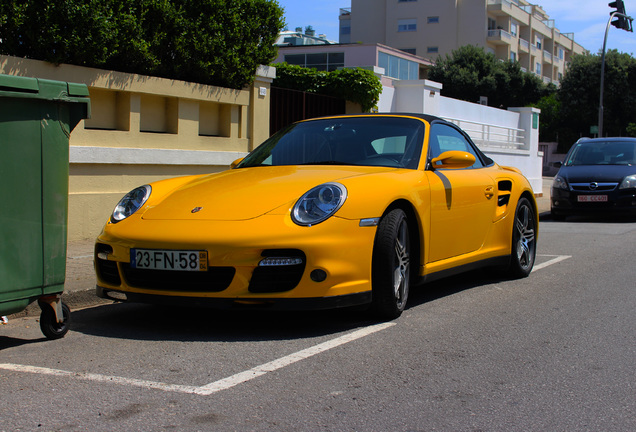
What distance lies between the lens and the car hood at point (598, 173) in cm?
1389

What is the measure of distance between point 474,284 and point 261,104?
6.06m

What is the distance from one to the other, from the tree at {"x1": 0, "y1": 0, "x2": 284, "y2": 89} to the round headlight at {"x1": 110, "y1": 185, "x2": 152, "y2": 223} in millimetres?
3880

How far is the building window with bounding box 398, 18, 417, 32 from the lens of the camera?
231 ft

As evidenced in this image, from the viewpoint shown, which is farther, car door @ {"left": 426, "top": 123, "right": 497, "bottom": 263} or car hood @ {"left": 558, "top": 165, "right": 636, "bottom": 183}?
car hood @ {"left": 558, "top": 165, "right": 636, "bottom": 183}

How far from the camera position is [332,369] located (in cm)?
391

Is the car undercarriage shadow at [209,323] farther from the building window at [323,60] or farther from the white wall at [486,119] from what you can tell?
the building window at [323,60]

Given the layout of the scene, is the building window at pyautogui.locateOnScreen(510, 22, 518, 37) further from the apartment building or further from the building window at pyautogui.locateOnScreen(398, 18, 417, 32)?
the building window at pyautogui.locateOnScreen(398, 18, 417, 32)

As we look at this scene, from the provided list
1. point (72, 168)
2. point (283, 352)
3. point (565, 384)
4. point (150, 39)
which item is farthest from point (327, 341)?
point (150, 39)

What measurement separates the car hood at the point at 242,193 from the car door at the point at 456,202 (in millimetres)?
547

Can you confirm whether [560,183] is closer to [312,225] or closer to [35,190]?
[312,225]

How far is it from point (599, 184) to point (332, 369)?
1127cm

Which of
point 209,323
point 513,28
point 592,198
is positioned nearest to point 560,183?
point 592,198

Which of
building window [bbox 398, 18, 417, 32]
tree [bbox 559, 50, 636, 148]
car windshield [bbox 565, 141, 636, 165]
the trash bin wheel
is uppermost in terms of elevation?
building window [bbox 398, 18, 417, 32]

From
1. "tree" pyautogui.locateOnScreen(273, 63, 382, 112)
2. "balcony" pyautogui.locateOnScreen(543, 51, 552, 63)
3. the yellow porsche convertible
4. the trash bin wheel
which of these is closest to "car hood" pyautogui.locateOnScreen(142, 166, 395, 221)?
the yellow porsche convertible
